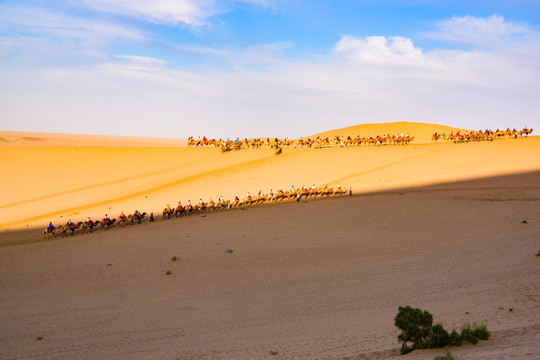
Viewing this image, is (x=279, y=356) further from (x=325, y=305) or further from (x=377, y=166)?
(x=377, y=166)

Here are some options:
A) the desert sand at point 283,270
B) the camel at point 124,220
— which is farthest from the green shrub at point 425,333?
the camel at point 124,220

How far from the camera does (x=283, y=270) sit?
54.7 feet

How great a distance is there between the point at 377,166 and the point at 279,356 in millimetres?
30520

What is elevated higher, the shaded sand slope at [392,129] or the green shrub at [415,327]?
the shaded sand slope at [392,129]

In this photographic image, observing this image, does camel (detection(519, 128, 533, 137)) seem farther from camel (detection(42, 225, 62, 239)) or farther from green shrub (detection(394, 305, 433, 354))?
green shrub (detection(394, 305, 433, 354))

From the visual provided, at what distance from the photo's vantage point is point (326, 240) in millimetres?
20438

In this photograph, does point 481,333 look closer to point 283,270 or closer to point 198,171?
point 283,270

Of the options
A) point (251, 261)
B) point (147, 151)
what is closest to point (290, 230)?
point (251, 261)

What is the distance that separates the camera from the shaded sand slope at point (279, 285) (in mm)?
10984

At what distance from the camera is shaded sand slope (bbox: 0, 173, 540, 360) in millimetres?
10984

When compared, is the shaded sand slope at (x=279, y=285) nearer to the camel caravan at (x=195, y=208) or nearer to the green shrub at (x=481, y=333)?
the green shrub at (x=481, y=333)

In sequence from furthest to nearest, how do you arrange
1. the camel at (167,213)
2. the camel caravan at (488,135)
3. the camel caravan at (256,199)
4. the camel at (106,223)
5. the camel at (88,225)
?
the camel caravan at (488,135), the camel caravan at (256,199), the camel at (167,213), the camel at (106,223), the camel at (88,225)

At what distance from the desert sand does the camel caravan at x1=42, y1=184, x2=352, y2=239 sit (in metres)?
0.82

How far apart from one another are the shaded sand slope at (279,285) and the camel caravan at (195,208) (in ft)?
3.91
